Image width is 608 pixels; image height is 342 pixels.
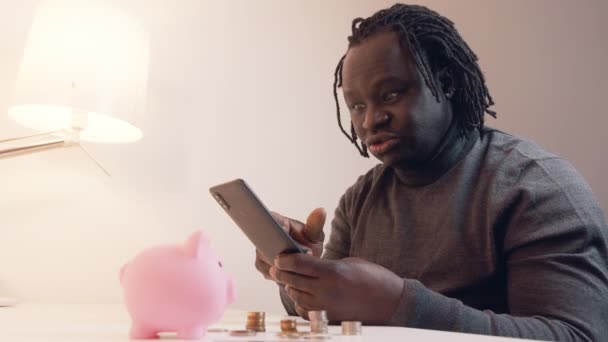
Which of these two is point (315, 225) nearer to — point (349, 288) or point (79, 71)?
point (349, 288)

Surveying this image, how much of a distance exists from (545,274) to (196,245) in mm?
479

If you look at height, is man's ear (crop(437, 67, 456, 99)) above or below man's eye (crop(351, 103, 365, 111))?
above

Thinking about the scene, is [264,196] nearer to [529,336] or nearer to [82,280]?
[82,280]

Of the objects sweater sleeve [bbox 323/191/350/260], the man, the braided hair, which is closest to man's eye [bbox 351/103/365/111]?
the man

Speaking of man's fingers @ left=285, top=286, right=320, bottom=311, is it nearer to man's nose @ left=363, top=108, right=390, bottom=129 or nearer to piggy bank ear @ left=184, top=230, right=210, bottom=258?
piggy bank ear @ left=184, top=230, right=210, bottom=258

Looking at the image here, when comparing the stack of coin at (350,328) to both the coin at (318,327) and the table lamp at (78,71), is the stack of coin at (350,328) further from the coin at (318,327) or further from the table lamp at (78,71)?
the table lamp at (78,71)

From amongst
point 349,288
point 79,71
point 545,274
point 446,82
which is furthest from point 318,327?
point 79,71

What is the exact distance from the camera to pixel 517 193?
0.86 meters

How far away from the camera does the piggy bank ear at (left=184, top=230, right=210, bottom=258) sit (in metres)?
0.51

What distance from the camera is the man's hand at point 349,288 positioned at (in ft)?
2.22

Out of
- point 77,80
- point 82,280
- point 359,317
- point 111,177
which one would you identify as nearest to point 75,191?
point 111,177

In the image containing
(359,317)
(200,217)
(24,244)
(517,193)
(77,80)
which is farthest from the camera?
(200,217)

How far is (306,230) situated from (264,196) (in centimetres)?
53

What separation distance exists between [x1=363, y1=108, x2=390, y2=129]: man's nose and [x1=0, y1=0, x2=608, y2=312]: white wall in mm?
583
